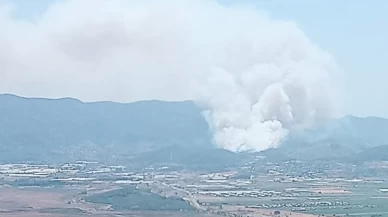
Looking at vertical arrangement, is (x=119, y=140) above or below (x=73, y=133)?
below

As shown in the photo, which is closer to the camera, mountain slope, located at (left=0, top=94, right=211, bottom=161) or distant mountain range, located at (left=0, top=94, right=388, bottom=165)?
distant mountain range, located at (left=0, top=94, right=388, bottom=165)

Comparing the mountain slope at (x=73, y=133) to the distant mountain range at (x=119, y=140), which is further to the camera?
the mountain slope at (x=73, y=133)

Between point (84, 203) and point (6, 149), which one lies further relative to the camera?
point (6, 149)

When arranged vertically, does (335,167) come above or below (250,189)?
above

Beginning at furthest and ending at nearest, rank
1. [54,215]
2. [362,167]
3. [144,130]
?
[144,130] < [362,167] < [54,215]


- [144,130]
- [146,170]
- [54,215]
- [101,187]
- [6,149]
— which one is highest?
[144,130]

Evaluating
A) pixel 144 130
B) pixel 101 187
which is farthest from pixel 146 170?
pixel 144 130

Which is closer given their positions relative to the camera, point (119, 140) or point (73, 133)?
point (119, 140)

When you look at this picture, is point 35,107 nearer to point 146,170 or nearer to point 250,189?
point 146,170
